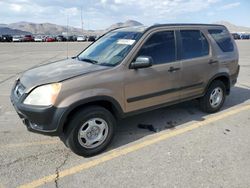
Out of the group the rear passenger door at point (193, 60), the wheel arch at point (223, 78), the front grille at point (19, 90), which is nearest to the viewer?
the front grille at point (19, 90)

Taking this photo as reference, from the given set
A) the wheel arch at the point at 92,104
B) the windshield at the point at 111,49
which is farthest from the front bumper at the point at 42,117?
the windshield at the point at 111,49

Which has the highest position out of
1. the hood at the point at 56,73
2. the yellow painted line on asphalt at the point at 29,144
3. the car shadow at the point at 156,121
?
the hood at the point at 56,73

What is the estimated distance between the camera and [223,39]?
233 inches

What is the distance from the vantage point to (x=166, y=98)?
4816 mm

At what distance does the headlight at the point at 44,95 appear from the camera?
3566 millimetres

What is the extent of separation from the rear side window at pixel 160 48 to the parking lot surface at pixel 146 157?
1.28m

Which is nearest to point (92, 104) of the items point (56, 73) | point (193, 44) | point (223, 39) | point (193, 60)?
point (56, 73)

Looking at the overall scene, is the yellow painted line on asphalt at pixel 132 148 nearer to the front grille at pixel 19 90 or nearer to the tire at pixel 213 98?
the tire at pixel 213 98

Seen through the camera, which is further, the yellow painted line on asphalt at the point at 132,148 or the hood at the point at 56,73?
the hood at the point at 56,73

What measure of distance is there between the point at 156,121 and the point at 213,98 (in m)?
1.41

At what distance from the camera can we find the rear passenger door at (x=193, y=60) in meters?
4.99

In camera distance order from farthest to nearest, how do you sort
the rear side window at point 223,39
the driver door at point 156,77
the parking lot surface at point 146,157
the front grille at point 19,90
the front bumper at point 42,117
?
the rear side window at point 223,39, the driver door at point 156,77, the front grille at point 19,90, the front bumper at point 42,117, the parking lot surface at point 146,157

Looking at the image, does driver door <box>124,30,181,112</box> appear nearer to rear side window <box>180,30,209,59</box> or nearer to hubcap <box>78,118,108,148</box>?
rear side window <box>180,30,209,59</box>

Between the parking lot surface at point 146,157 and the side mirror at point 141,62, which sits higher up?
the side mirror at point 141,62
